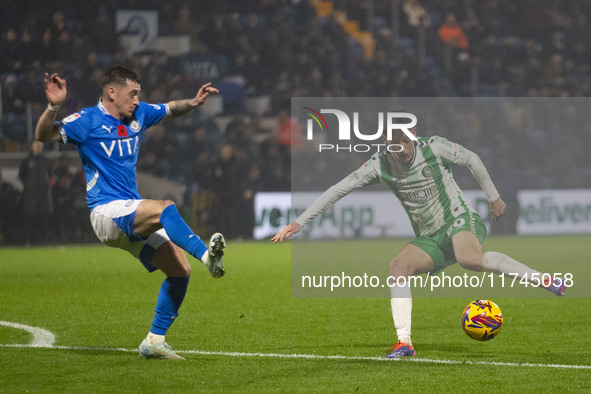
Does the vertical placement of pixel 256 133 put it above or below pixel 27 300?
above

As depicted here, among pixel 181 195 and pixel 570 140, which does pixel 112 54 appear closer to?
pixel 181 195

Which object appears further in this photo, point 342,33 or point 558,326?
point 342,33

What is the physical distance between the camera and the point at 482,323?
6801 mm

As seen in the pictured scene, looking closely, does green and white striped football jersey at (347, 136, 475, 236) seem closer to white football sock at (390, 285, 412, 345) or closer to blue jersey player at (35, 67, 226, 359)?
white football sock at (390, 285, 412, 345)

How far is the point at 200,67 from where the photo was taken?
21.7 meters

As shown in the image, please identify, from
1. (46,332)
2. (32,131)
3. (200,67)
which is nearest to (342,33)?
(200,67)

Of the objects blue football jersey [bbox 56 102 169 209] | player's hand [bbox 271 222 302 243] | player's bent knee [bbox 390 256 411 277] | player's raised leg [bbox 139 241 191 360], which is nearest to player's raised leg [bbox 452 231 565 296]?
player's bent knee [bbox 390 256 411 277]

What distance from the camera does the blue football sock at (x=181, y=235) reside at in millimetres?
5589

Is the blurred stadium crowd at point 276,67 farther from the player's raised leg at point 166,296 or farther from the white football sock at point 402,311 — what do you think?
the player's raised leg at point 166,296

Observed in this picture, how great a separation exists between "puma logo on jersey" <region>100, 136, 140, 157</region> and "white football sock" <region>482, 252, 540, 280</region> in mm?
2619

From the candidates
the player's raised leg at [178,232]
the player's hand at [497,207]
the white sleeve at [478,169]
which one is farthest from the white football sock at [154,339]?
the player's hand at [497,207]

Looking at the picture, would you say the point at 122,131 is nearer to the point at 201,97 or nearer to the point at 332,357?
the point at 201,97

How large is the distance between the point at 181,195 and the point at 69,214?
2.39 m

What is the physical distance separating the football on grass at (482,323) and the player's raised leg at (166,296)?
2032mm
